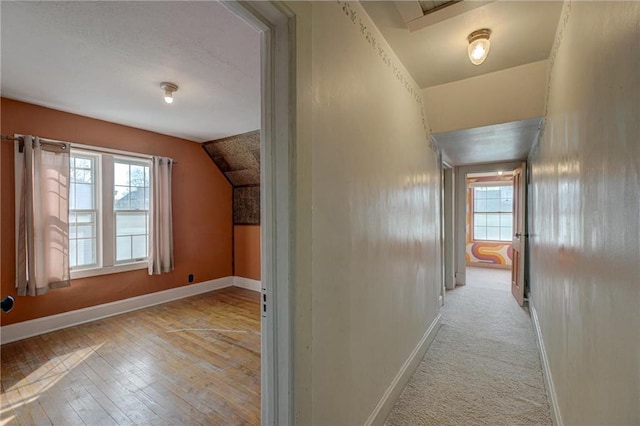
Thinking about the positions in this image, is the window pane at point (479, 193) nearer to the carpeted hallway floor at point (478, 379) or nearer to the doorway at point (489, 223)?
the doorway at point (489, 223)

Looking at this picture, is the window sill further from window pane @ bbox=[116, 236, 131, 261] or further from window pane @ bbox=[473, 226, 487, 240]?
window pane @ bbox=[473, 226, 487, 240]

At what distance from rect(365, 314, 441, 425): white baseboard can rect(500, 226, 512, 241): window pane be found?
204 inches

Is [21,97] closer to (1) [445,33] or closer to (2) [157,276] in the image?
(2) [157,276]

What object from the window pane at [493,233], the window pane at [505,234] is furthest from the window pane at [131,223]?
the window pane at [505,234]

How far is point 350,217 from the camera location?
141 cm

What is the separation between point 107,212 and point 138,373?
2.21 m

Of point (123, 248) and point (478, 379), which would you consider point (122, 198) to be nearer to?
point (123, 248)

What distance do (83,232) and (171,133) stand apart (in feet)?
5.69

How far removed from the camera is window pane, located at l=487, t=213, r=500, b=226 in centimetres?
695

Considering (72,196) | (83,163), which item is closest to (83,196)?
(72,196)

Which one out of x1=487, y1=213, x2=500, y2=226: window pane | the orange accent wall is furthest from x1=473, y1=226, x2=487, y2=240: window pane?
the orange accent wall

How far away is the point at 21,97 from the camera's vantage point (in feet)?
9.20

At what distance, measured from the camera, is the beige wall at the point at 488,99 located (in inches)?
88.7

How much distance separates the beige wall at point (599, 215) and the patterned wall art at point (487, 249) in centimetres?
582
